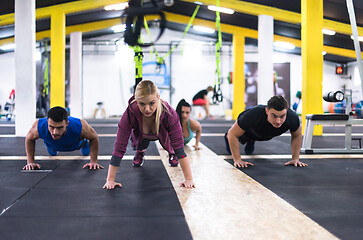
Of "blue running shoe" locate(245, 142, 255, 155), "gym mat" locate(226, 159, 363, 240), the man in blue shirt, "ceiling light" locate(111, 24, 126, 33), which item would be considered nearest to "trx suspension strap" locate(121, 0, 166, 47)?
the man in blue shirt

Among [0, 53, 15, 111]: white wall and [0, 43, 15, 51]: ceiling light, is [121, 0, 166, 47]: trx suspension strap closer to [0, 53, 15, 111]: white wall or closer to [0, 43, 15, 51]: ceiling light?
[0, 43, 15, 51]: ceiling light

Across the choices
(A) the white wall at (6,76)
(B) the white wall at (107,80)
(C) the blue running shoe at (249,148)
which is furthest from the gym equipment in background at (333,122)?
(A) the white wall at (6,76)

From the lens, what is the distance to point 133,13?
220cm

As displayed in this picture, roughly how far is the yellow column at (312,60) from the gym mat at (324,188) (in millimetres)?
2811

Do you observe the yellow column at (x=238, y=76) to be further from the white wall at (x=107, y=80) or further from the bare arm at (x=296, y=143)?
the bare arm at (x=296, y=143)

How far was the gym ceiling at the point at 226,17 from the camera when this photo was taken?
28.3 ft

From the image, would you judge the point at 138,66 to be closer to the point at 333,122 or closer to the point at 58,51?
the point at 333,122

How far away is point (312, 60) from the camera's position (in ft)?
20.2

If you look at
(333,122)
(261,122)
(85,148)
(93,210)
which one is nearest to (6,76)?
(85,148)

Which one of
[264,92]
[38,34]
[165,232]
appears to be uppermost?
[38,34]

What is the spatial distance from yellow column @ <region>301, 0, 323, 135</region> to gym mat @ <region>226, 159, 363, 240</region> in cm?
281

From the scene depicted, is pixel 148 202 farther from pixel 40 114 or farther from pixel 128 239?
pixel 40 114

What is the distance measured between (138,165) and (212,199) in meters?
1.24

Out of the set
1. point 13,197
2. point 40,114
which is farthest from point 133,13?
point 40,114
